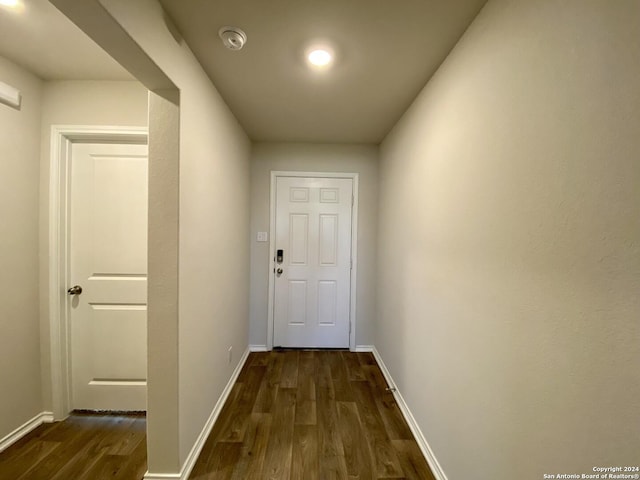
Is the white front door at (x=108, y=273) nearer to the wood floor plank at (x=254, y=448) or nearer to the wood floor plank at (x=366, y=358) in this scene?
the wood floor plank at (x=254, y=448)

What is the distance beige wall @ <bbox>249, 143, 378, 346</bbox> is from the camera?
281 centimetres

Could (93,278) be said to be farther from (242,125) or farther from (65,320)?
(242,125)

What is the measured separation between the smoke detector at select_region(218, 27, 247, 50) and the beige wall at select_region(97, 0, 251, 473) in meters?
0.22

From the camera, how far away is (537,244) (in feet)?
2.58

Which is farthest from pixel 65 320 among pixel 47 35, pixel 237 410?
pixel 47 35

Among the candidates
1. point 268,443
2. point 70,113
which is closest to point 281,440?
point 268,443

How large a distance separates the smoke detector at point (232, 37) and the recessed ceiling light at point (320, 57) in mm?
353

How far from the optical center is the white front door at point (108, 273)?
1745 millimetres

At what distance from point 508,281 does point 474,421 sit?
638 millimetres

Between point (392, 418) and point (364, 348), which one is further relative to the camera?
point (364, 348)

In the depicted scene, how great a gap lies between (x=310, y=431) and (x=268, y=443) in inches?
10.9

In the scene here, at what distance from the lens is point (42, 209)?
1665 millimetres

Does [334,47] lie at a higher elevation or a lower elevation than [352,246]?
higher

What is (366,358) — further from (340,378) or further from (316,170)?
(316,170)
